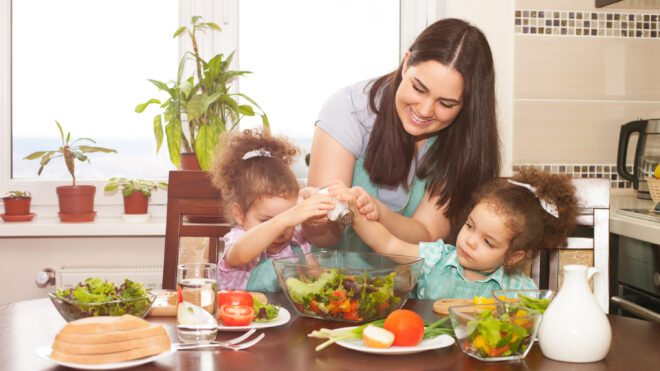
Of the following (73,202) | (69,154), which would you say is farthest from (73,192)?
(69,154)

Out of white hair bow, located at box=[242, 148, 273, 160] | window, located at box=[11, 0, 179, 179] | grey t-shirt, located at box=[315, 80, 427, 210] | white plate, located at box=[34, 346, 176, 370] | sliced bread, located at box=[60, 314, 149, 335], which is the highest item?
window, located at box=[11, 0, 179, 179]

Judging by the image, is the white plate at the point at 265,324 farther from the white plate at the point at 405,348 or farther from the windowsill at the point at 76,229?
the windowsill at the point at 76,229

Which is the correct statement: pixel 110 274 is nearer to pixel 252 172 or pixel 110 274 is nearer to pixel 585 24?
pixel 252 172

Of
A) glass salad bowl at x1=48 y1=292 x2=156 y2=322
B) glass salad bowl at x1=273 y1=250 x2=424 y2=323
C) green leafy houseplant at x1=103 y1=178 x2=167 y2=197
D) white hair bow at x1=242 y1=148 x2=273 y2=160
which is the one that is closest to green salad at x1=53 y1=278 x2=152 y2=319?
glass salad bowl at x1=48 y1=292 x2=156 y2=322

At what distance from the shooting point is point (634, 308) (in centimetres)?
187

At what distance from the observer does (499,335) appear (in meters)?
0.88

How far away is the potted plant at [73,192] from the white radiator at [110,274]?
18cm

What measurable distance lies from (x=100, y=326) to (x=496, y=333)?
0.53 metres

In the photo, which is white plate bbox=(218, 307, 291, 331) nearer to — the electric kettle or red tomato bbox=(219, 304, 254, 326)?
red tomato bbox=(219, 304, 254, 326)

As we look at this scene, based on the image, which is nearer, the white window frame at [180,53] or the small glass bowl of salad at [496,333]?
the small glass bowl of salad at [496,333]

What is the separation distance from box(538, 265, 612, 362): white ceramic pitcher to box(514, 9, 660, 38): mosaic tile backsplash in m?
1.60

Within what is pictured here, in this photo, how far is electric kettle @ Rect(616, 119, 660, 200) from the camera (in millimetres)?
2252

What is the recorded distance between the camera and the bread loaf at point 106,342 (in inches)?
33.1

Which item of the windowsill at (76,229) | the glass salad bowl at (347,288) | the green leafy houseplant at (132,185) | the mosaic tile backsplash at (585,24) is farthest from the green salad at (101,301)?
the mosaic tile backsplash at (585,24)
